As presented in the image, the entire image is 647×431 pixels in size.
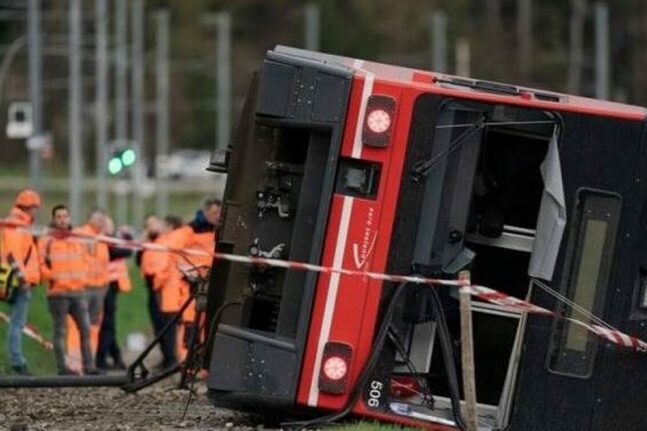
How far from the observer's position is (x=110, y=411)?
54.4ft

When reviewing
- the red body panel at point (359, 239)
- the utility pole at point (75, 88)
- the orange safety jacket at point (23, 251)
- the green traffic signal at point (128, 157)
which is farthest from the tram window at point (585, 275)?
the utility pole at point (75, 88)

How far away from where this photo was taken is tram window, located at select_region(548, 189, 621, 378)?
1362 centimetres

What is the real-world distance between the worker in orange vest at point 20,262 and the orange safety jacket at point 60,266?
1.35 ft

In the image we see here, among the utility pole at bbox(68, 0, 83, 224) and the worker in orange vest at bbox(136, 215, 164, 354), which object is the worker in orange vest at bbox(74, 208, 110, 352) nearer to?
the worker in orange vest at bbox(136, 215, 164, 354)

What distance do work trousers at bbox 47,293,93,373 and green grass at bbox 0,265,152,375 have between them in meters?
0.41

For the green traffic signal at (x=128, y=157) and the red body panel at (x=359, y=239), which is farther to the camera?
the green traffic signal at (x=128, y=157)

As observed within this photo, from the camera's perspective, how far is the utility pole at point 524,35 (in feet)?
297

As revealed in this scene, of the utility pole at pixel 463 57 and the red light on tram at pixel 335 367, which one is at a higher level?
the utility pole at pixel 463 57

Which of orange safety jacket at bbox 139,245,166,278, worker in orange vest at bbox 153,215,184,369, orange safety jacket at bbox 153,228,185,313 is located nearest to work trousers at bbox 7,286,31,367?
worker in orange vest at bbox 153,215,184,369

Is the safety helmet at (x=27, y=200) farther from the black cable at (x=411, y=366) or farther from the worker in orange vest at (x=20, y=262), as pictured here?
the black cable at (x=411, y=366)

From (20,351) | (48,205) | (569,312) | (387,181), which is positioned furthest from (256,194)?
(48,205)

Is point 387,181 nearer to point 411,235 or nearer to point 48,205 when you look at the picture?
point 411,235

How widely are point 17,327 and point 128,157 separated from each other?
423cm

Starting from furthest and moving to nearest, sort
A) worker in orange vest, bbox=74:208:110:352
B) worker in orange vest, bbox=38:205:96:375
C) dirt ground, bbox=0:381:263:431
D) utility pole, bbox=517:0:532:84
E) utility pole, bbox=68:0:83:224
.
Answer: utility pole, bbox=517:0:532:84
utility pole, bbox=68:0:83:224
worker in orange vest, bbox=74:208:110:352
worker in orange vest, bbox=38:205:96:375
dirt ground, bbox=0:381:263:431
